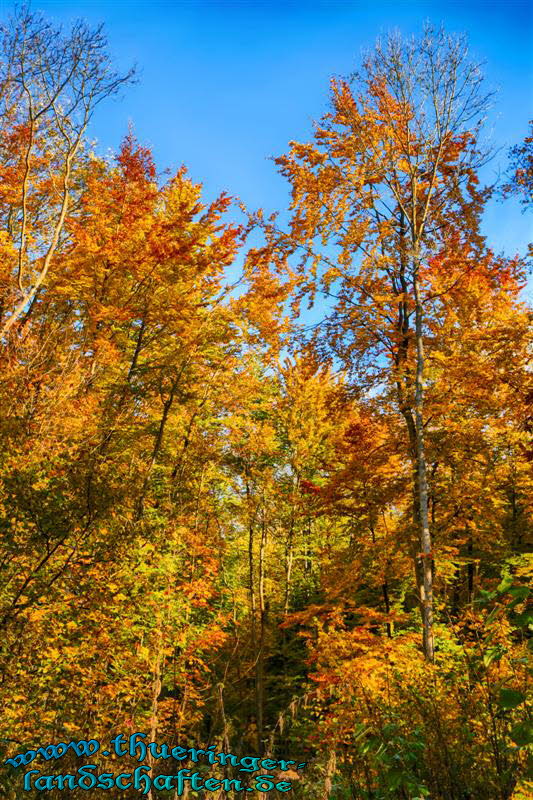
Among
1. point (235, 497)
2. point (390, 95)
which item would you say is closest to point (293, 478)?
point (235, 497)

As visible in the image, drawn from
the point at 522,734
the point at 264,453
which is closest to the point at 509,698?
the point at 522,734

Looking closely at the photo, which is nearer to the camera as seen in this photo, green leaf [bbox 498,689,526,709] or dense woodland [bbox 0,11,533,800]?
green leaf [bbox 498,689,526,709]

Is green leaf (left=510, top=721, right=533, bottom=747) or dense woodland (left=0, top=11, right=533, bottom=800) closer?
green leaf (left=510, top=721, right=533, bottom=747)

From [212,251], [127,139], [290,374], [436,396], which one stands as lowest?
[436,396]

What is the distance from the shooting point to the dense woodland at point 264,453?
5238 millimetres

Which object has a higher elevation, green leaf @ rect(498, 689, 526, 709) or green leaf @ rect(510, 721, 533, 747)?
green leaf @ rect(498, 689, 526, 709)

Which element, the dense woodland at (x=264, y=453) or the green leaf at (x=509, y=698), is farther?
the dense woodland at (x=264, y=453)

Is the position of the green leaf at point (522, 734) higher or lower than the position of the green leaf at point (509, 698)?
lower

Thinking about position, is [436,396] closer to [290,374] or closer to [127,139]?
[290,374]

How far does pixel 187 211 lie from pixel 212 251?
1674 millimetres

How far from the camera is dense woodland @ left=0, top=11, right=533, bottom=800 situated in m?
5.24

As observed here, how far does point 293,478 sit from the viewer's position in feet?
52.3

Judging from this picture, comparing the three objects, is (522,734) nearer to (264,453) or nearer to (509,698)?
(509,698)

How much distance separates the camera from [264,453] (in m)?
15.3
